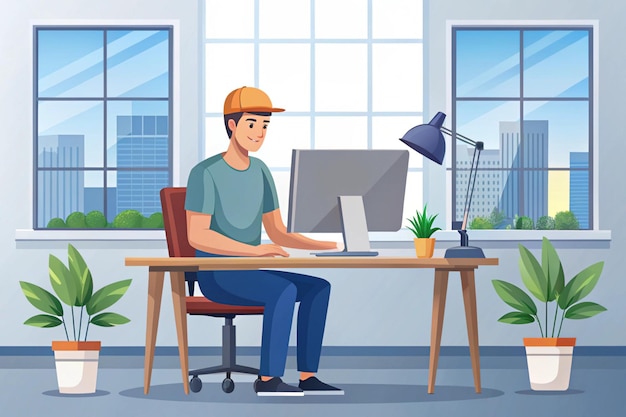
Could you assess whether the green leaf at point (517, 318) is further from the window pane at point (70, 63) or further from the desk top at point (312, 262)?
the window pane at point (70, 63)

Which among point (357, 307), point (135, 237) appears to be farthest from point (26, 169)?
point (357, 307)

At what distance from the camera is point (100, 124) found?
7.12 metres

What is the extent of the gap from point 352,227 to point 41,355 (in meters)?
2.85

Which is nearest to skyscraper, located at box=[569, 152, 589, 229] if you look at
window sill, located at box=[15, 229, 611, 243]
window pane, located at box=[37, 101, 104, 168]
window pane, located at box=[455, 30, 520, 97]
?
window sill, located at box=[15, 229, 611, 243]

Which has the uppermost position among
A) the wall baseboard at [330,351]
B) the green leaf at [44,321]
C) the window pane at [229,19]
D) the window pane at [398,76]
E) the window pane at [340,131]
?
the window pane at [229,19]

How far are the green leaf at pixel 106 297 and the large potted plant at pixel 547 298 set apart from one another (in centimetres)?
186

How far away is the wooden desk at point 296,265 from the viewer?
4.86 meters

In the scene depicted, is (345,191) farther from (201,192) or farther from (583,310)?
(583,310)

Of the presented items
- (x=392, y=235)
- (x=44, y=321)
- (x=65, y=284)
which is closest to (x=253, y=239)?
(x=65, y=284)

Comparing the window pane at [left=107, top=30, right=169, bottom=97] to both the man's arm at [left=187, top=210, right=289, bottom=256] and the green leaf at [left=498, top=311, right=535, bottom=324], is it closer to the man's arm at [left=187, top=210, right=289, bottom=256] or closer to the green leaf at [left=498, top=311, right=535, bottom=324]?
the man's arm at [left=187, top=210, right=289, bottom=256]

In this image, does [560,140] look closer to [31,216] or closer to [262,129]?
[262,129]

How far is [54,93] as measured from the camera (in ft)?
23.4

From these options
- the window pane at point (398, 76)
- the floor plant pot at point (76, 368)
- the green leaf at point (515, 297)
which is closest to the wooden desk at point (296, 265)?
the floor plant pot at point (76, 368)

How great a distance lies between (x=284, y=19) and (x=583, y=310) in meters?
2.57
